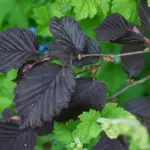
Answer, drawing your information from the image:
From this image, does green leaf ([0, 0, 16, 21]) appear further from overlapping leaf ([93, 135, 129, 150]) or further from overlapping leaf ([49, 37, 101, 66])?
overlapping leaf ([93, 135, 129, 150])

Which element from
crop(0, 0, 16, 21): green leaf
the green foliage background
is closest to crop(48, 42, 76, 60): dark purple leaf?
the green foliage background

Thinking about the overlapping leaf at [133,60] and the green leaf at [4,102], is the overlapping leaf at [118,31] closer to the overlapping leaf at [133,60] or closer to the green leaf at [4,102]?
the overlapping leaf at [133,60]

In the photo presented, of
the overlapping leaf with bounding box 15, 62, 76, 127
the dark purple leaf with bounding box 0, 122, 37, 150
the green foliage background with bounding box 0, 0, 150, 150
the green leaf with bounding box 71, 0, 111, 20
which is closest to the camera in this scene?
the overlapping leaf with bounding box 15, 62, 76, 127

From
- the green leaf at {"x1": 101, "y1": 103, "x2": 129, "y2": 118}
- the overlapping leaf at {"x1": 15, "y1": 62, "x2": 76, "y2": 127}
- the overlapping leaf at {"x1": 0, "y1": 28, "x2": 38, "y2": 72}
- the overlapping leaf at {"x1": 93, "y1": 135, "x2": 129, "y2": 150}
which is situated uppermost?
the overlapping leaf at {"x1": 0, "y1": 28, "x2": 38, "y2": 72}

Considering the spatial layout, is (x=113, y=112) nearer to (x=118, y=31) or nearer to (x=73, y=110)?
(x=73, y=110)

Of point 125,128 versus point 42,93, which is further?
point 42,93

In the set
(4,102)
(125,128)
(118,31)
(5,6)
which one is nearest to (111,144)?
(118,31)

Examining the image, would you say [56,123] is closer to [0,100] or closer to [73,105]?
[73,105]
